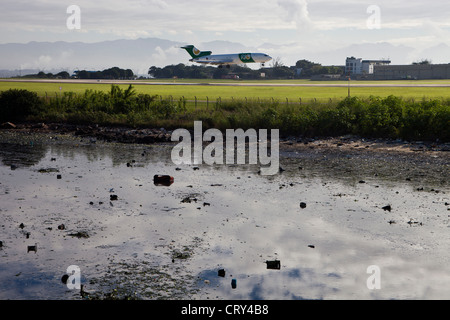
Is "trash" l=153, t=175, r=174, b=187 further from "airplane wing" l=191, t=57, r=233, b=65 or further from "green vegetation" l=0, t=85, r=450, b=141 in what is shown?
"airplane wing" l=191, t=57, r=233, b=65

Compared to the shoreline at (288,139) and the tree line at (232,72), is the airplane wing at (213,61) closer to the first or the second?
the tree line at (232,72)

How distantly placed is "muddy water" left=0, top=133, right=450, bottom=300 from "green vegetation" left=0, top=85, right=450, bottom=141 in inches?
268

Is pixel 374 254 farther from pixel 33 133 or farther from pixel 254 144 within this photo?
pixel 33 133

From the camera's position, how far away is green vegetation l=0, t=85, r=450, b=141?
32406 mm

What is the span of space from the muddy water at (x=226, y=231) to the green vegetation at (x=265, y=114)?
6812 mm

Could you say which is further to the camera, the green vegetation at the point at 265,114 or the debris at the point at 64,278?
the green vegetation at the point at 265,114

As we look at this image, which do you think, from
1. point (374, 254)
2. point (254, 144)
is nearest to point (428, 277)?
point (374, 254)

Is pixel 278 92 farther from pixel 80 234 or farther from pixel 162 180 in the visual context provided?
pixel 80 234

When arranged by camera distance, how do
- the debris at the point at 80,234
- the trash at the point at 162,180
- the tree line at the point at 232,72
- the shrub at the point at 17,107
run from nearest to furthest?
the debris at the point at 80,234 < the trash at the point at 162,180 < the shrub at the point at 17,107 < the tree line at the point at 232,72

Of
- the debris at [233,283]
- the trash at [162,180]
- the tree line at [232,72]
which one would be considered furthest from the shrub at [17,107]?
the tree line at [232,72]

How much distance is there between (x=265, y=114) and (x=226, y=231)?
70.5 feet

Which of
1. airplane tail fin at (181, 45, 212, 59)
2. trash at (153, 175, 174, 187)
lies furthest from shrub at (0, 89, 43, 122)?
airplane tail fin at (181, 45, 212, 59)

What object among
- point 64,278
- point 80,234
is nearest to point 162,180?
point 80,234

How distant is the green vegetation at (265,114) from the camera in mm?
32406
